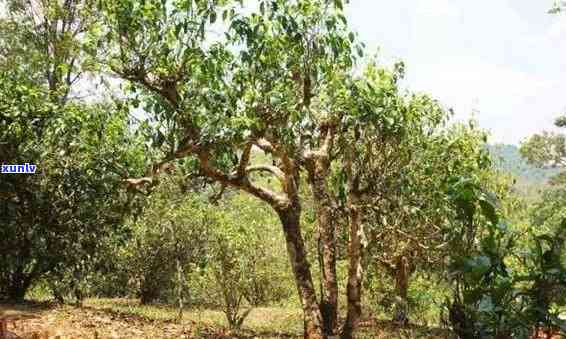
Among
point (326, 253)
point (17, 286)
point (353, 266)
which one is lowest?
point (17, 286)

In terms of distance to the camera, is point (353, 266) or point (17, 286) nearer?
point (353, 266)

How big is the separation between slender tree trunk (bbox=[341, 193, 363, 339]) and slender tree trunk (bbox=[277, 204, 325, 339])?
0.75 meters

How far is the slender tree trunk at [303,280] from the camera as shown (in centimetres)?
1057

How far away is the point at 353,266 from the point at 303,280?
112 centimetres

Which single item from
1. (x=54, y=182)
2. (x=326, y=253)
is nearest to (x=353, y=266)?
(x=326, y=253)

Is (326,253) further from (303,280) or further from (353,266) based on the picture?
(303,280)

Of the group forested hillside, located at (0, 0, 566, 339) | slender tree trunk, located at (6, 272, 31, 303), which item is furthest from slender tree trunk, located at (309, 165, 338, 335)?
slender tree trunk, located at (6, 272, 31, 303)

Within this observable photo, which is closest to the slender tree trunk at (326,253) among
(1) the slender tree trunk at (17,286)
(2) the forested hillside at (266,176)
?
(2) the forested hillside at (266,176)

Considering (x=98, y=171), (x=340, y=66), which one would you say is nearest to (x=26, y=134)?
(x=98, y=171)

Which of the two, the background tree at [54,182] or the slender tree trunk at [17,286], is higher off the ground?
the background tree at [54,182]

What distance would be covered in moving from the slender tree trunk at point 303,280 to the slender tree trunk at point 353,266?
75 cm

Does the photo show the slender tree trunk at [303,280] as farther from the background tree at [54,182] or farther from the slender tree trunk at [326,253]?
the background tree at [54,182]

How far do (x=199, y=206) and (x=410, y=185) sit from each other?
11.2m

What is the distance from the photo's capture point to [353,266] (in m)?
11.1
